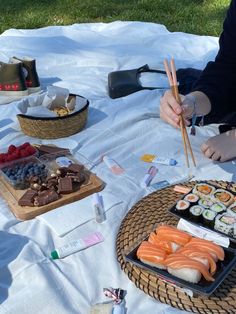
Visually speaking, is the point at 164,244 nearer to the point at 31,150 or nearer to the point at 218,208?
the point at 218,208

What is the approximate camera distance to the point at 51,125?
1.64 metres

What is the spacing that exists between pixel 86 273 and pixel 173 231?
0.22 m

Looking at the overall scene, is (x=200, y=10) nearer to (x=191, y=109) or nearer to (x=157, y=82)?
(x=157, y=82)

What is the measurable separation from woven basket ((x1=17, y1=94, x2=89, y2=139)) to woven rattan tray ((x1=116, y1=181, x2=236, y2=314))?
1.64ft

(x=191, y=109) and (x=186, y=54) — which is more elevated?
(x=191, y=109)

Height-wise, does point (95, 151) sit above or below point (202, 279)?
below

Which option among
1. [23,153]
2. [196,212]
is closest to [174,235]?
[196,212]

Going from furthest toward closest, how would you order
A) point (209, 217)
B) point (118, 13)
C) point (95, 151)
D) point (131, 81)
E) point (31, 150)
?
point (118, 13) → point (131, 81) → point (95, 151) → point (31, 150) → point (209, 217)

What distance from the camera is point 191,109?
4.84ft

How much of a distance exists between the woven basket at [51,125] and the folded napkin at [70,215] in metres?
0.40

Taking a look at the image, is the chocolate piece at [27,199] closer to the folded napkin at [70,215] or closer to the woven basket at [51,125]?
the folded napkin at [70,215]

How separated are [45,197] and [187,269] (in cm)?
49

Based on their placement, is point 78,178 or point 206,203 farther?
point 78,178

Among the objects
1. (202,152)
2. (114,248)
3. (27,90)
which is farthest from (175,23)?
(114,248)
